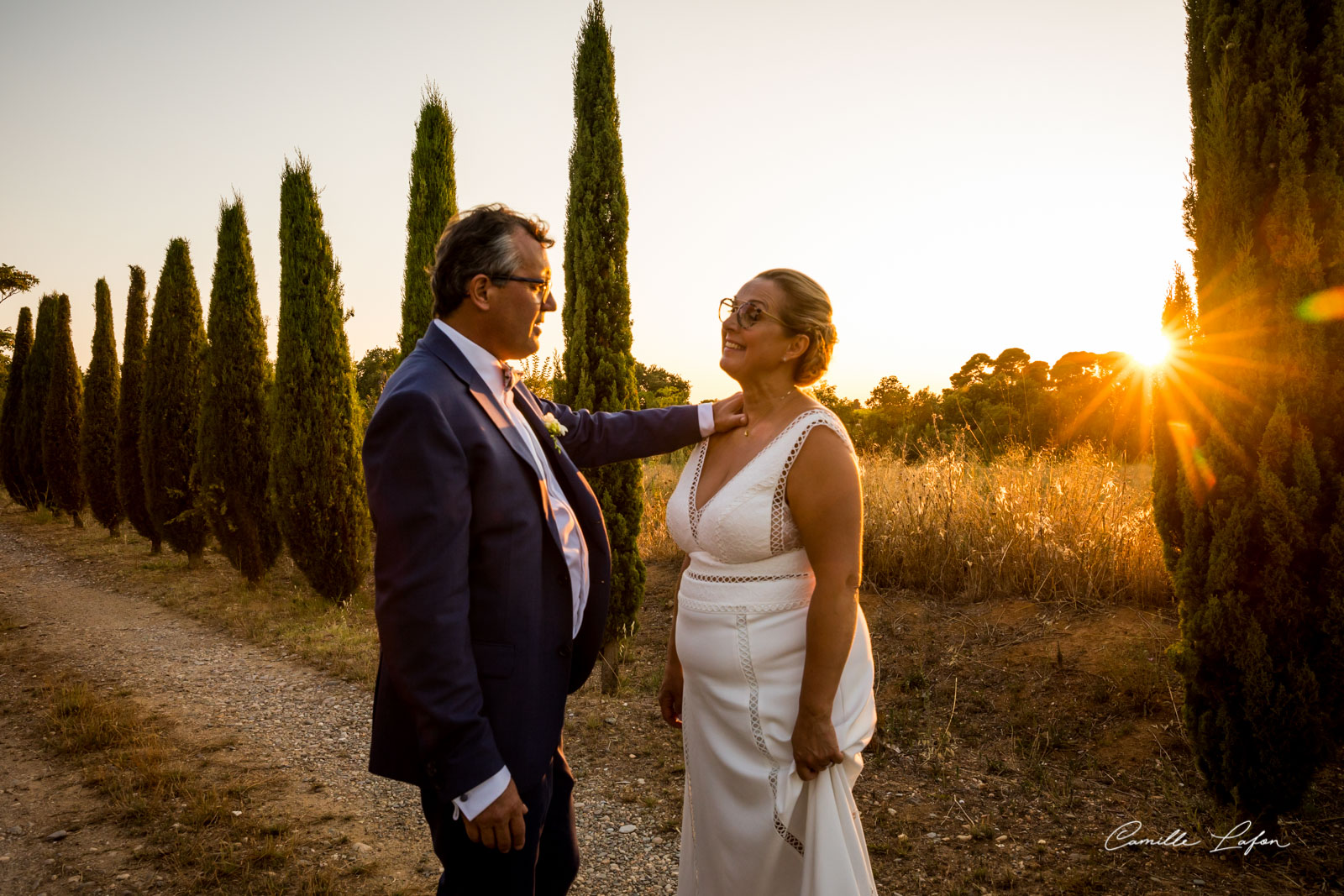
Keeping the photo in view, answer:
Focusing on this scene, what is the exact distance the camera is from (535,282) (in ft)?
8.11

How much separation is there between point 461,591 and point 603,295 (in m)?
4.98

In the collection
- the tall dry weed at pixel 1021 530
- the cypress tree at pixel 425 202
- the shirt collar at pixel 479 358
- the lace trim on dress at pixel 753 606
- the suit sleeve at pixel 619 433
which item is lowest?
→ the tall dry weed at pixel 1021 530

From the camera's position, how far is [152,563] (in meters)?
13.8

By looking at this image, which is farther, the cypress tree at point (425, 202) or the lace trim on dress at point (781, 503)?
the cypress tree at point (425, 202)

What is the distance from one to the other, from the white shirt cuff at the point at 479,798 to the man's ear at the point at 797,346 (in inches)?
62.9

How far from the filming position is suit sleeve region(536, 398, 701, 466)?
336 cm

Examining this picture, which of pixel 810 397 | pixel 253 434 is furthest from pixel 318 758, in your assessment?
pixel 253 434

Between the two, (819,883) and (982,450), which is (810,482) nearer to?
(819,883)

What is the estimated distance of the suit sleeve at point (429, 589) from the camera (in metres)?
1.93

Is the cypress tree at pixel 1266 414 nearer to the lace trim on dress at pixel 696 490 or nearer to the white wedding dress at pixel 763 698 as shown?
the white wedding dress at pixel 763 698

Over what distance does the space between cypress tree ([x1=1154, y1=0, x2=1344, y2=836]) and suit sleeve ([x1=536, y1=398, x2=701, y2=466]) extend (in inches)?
102

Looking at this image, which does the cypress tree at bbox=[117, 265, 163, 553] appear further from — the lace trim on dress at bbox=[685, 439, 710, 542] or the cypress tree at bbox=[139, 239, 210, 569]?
the lace trim on dress at bbox=[685, 439, 710, 542]

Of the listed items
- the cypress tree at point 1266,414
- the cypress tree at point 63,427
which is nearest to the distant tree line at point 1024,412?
the cypress tree at point 1266,414
